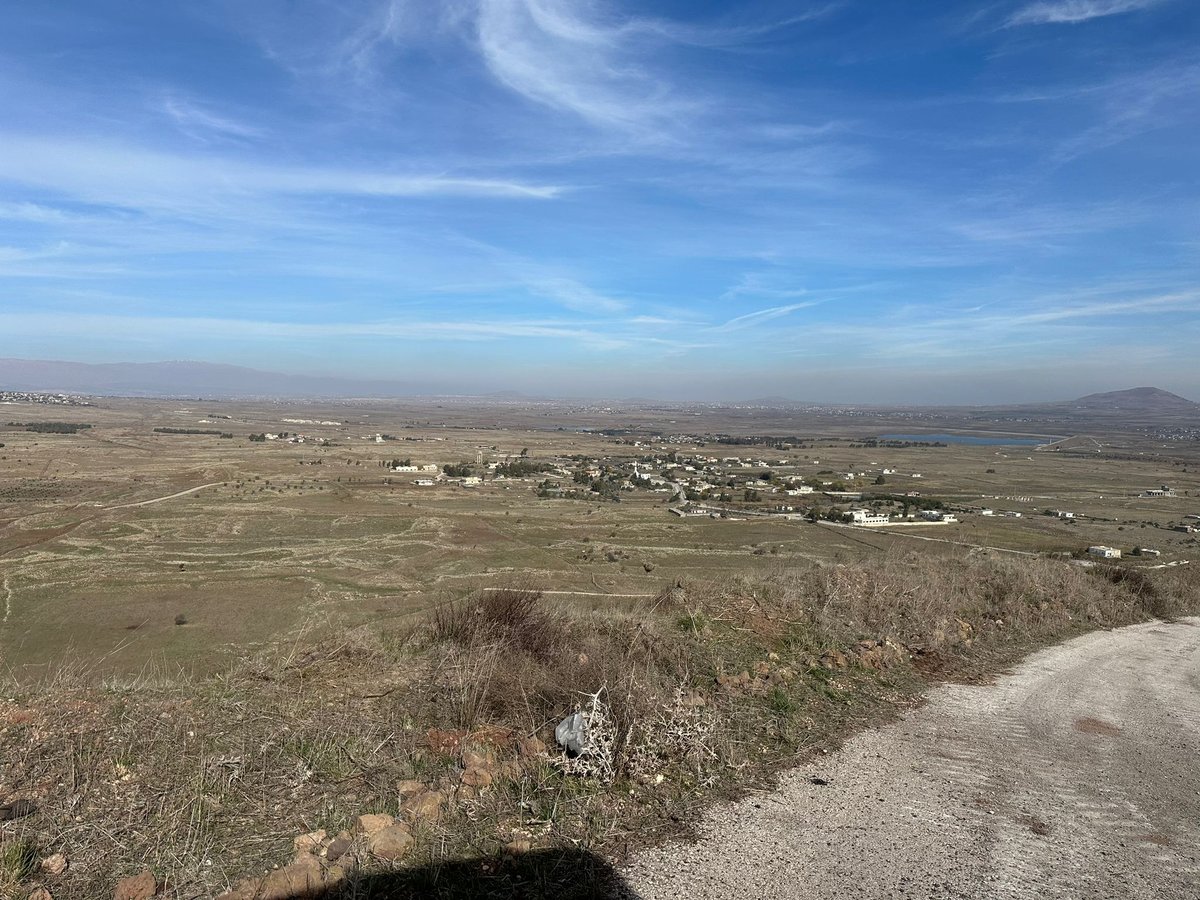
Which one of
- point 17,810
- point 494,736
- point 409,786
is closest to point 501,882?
point 409,786

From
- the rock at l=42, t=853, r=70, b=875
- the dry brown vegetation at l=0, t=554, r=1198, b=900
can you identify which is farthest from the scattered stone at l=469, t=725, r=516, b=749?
the rock at l=42, t=853, r=70, b=875

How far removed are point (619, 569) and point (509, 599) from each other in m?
23.2

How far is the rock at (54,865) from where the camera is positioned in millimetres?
3980

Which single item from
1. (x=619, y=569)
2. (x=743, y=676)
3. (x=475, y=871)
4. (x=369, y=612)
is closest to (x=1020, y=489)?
(x=619, y=569)

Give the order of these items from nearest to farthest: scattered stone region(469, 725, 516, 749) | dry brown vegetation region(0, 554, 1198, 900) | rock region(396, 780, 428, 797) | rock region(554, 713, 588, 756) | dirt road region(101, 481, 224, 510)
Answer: dry brown vegetation region(0, 554, 1198, 900), rock region(396, 780, 428, 797), rock region(554, 713, 588, 756), scattered stone region(469, 725, 516, 749), dirt road region(101, 481, 224, 510)

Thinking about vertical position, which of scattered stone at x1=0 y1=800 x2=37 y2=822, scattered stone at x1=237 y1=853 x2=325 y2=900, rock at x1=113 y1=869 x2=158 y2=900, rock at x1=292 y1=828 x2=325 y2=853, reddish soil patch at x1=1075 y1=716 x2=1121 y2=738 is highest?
scattered stone at x1=0 y1=800 x2=37 y2=822

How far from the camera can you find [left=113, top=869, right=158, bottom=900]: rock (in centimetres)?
381

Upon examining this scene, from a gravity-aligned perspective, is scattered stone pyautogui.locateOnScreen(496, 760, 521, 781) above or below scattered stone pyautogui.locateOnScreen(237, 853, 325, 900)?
below

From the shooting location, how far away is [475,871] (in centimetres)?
431

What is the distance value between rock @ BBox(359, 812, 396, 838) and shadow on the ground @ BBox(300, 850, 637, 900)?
1.23 feet

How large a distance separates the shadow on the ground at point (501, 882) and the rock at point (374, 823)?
0.38 metres

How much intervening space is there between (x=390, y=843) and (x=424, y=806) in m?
0.43

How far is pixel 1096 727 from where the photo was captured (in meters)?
7.25

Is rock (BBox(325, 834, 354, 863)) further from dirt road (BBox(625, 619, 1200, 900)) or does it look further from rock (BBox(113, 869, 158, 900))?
dirt road (BBox(625, 619, 1200, 900))
